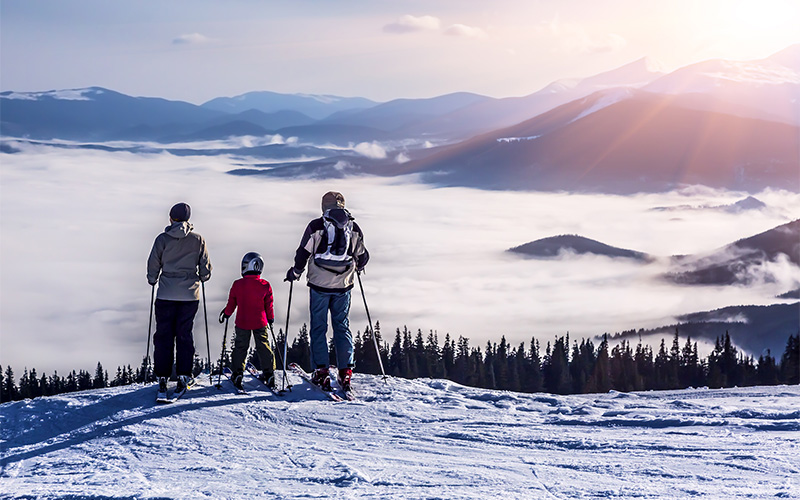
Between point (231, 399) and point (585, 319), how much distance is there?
619 ft

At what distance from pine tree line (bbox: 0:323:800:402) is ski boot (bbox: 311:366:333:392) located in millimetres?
26194

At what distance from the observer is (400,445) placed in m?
7.11

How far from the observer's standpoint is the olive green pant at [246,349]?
9484 mm

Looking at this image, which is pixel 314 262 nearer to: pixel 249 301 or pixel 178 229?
pixel 249 301

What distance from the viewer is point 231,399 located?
8.90 m

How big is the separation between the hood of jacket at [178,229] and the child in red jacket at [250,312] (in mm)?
850

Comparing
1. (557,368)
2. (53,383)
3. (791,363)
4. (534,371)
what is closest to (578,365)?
(557,368)

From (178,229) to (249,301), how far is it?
51.4 inches

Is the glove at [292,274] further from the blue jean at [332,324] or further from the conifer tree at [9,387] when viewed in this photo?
the conifer tree at [9,387]

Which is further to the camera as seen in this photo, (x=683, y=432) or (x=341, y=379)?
(x=341, y=379)

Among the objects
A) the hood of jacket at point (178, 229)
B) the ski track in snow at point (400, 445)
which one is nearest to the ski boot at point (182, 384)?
the ski track in snow at point (400, 445)

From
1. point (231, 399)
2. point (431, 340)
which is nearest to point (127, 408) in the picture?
point (231, 399)

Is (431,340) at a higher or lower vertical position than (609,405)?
lower

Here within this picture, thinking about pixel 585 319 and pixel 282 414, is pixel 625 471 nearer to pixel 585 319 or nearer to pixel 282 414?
pixel 282 414
